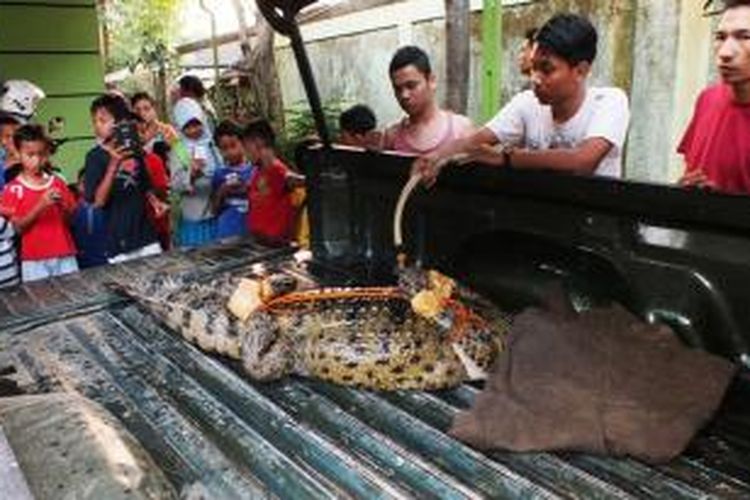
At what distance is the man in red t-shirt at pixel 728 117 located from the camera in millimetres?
2633

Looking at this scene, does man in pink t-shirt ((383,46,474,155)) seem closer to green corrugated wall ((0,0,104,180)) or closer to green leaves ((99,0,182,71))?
green corrugated wall ((0,0,104,180))

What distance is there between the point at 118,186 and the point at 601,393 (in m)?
3.50

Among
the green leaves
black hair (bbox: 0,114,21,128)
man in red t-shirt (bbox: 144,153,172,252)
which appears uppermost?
the green leaves

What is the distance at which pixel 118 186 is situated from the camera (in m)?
4.71

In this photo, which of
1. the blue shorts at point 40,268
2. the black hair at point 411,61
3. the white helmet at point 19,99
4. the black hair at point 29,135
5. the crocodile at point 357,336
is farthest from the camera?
the white helmet at point 19,99

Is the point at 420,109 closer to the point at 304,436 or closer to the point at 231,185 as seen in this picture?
the point at 231,185

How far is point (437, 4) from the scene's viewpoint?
842cm

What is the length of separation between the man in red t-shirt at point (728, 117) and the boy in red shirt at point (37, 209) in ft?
11.7

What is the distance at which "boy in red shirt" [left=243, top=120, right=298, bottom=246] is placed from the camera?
15.2 ft

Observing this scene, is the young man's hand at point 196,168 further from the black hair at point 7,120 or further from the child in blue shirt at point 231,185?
the black hair at point 7,120

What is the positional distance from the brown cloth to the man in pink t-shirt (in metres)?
1.70

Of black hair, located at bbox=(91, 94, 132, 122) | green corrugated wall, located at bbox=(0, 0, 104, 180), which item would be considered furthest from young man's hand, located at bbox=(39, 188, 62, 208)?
green corrugated wall, located at bbox=(0, 0, 104, 180)

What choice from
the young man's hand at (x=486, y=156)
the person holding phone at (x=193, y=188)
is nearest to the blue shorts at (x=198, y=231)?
the person holding phone at (x=193, y=188)

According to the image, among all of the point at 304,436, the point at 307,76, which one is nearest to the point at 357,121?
the point at 307,76
